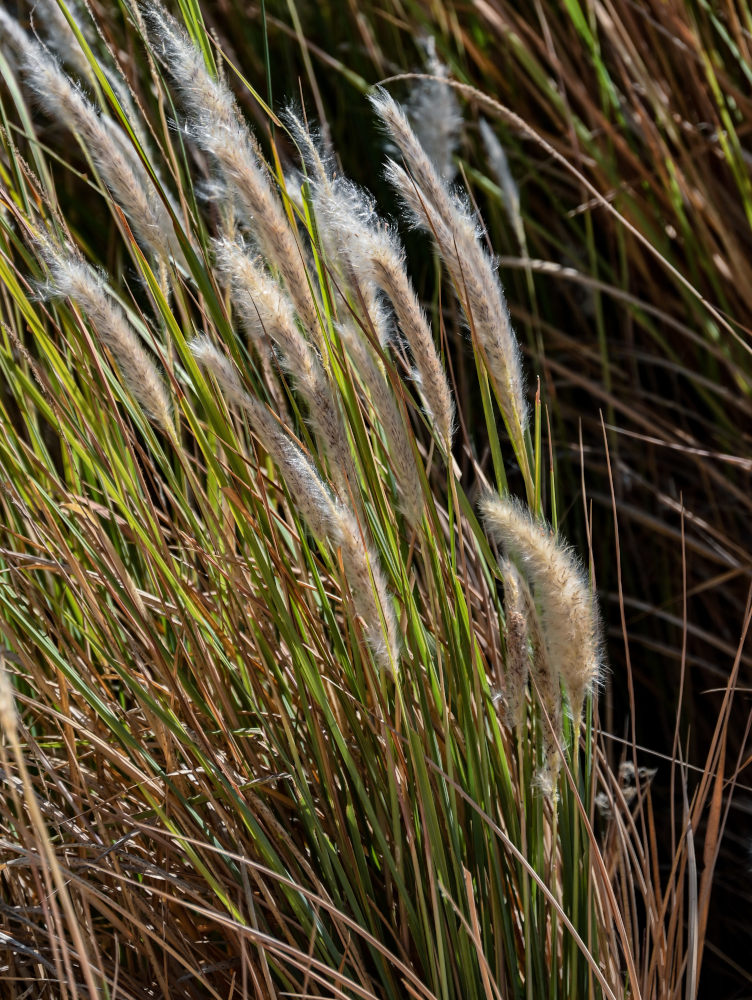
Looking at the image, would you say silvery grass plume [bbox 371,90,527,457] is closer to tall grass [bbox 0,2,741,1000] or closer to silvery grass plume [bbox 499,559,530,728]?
tall grass [bbox 0,2,741,1000]

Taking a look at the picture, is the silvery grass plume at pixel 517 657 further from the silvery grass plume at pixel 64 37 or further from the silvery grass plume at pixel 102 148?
the silvery grass plume at pixel 64 37

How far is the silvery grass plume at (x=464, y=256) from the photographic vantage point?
595 millimetres

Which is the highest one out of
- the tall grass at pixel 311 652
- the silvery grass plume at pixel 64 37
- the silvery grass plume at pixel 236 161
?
the silvery grass plume at pixel 64 37

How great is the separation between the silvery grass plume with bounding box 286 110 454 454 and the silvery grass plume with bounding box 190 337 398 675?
0.30ft

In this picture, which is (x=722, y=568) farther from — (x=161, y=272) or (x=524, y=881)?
(x=161, y=272)

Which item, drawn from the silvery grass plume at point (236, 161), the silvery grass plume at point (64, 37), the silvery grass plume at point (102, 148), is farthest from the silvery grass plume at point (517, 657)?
the silvery grass plume at point (64, 37)

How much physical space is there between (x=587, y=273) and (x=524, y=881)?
100cm

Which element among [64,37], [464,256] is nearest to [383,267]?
[464,256]

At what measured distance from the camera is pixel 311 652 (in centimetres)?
68

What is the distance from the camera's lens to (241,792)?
69 centimetres

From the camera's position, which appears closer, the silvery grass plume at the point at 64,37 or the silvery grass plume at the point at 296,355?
the silvery grass plume at the point at 296,355

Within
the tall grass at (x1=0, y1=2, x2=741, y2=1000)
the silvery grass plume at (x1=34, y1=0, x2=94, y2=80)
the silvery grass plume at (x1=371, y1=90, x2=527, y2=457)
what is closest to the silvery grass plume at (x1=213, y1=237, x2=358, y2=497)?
the tall grass at (x1=0, y1=2, x2=741, y2=1000)

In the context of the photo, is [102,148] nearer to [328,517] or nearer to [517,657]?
[328,517]

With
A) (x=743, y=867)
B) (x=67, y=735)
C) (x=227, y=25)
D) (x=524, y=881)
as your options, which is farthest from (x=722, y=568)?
(x=227, y=25)
